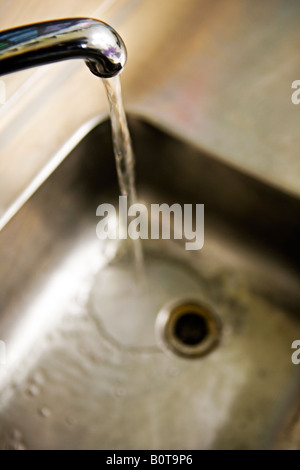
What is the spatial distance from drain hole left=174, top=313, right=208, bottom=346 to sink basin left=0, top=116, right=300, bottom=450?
24mm

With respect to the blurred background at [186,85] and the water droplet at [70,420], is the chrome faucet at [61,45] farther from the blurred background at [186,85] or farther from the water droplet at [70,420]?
the water droplet at [70,420]

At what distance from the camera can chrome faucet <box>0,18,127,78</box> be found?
1.22 ft

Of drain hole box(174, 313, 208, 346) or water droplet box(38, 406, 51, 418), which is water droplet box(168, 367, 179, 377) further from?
water droplet box(38, 406, 51, 418)

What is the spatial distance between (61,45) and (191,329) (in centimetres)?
46

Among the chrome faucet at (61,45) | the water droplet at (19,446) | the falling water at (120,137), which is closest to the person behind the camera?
the chrome faucet at (61,45)

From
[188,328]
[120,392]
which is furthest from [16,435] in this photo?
[188,328]

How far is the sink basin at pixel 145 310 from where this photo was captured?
0.63m

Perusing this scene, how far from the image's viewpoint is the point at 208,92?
2.12ft

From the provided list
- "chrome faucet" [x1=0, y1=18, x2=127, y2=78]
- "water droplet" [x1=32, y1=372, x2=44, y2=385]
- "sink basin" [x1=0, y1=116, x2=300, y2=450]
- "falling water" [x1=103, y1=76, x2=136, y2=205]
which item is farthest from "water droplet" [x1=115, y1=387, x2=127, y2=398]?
"chrome faucet" [x1=0, y1=18, x2=127, y2=78]

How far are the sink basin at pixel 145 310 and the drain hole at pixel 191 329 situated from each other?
24 mm

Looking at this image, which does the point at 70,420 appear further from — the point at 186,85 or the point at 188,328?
the point at 186,85

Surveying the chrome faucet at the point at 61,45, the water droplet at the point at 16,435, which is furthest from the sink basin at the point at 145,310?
the chrome faucet at the point at 61,45

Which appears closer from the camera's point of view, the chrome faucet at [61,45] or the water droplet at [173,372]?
the chrome faucet at [61,45]
